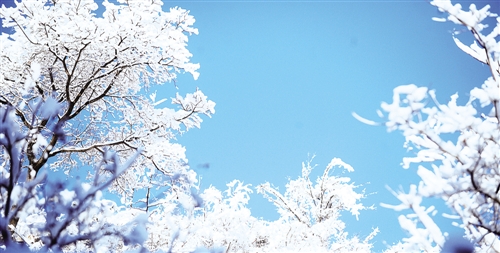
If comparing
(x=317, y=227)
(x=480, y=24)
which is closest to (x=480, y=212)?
(x=480, y=24)

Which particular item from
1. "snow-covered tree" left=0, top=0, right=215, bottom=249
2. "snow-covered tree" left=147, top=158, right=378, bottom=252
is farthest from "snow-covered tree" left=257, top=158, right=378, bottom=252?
"snow-covered tree" left=0, top=0, right=215, bottom=249

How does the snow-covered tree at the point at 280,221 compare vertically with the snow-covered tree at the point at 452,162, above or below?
above

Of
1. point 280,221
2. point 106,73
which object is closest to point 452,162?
point 106,73

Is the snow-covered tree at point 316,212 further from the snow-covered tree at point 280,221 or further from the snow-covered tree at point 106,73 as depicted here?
the snow-covered tree at point 106,73

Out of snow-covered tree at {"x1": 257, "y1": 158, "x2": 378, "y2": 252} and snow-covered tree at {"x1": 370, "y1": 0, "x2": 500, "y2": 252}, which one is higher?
snow-covered tree at {"x1": 257, "y1": 158, "x2": 378, "y2": 252}

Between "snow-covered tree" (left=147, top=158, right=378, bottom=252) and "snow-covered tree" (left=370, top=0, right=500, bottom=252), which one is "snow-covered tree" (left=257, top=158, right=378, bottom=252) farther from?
"snow-covered tree" (left=370, top=0, right=500, bottom=252)

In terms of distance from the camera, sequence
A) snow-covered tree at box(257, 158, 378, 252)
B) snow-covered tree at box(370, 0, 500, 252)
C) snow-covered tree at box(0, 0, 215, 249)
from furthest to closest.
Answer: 1. snow-covered tree at box(257, 158, 378, 252)
2. snow-covered tree at box(0, 0, 215, 249)
3. snow-covered tree at box(370, 0, 500, 252)

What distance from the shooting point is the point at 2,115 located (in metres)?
1.58

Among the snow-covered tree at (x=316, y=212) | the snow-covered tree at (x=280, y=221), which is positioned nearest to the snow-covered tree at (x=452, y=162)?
the snow-covered tree at (x=280, y=221)

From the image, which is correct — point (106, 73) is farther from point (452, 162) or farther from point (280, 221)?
point (280, 221)

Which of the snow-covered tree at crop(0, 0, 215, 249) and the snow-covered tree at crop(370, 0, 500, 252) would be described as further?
the snow-covered tree at crop(0, 0, 215, 249)

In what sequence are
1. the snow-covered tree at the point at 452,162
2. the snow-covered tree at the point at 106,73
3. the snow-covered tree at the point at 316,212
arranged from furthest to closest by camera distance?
1. the snow-covered tree at the point at 316,212
2. the snow-covered tree at the point at 106,73
3. the snow-covered tree at the point at 452,162

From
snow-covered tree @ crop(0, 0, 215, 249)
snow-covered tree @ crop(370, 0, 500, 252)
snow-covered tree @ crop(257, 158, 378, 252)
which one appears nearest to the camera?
snow-covered tree @ crop(370, 0, 500, 252)

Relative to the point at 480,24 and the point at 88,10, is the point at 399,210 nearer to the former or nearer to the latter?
the point at 480,24
